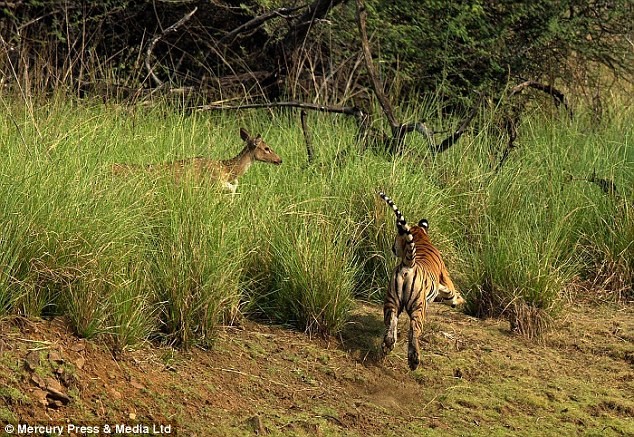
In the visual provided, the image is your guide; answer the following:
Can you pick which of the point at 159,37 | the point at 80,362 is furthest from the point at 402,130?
the point at 80,362

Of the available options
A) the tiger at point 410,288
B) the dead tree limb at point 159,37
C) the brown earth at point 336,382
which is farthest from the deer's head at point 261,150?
the tiger at point 410,288

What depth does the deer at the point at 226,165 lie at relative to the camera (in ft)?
21.6

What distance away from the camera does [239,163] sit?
27.7ft

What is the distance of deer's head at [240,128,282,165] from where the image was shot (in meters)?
8.40

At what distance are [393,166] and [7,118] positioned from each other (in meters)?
2.50

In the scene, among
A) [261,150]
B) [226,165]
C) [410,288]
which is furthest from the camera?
[261,150]

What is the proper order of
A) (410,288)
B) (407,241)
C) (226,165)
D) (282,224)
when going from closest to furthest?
(407,241) < (410,288) < (282,224) < (226,165)

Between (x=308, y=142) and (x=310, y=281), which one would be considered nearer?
(x=310, y=281)

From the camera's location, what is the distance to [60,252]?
524cm

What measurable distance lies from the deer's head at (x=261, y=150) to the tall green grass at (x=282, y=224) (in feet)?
0.26

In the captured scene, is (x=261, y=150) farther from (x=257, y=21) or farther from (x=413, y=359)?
(x=413, y=359)

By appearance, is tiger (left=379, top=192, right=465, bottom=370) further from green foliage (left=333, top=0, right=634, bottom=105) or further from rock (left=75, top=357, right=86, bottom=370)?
green foliage (left=333, top=0, right=634, bottom=105)

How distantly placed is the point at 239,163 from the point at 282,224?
214 centimetres

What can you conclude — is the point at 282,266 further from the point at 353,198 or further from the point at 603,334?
the point at 603,334
